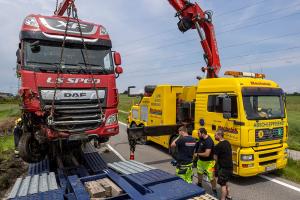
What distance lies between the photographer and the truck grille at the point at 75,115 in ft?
20.4

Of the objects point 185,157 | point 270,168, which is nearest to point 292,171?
point 270,168

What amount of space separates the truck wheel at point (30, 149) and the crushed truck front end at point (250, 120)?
511 centimetres

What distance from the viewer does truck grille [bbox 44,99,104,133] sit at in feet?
20.4

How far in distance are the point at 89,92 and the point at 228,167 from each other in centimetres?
379

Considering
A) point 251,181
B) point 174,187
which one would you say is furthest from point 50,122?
point 251,181

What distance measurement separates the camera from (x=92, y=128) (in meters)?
6.57

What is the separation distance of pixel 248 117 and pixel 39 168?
5842 mm

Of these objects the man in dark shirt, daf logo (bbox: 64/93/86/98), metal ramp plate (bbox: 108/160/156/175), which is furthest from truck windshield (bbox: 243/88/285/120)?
daf logo (bbox: 64/93/86/98)

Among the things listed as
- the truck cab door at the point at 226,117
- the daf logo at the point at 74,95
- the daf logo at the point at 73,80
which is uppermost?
the daf logo at the point at 73,80

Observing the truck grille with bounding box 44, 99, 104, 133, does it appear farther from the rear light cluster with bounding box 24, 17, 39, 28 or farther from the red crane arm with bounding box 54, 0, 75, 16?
the red crane arm with bounding box 54, 0, 75, 16

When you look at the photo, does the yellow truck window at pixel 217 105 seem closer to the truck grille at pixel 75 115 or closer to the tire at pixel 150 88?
the truck grille at pixel 75 115

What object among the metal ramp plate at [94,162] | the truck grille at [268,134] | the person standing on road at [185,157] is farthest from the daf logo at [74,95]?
the truck grille at [268,134]

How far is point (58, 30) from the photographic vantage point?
22.6 ft

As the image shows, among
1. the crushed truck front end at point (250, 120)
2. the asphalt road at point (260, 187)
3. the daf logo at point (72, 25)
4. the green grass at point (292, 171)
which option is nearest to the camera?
the daf logo at point (72, 25)
